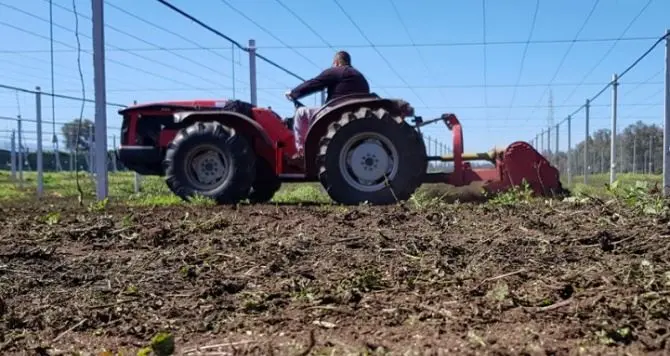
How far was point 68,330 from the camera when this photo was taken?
2.40 m

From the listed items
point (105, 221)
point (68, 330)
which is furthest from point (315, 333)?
point (105, 221)

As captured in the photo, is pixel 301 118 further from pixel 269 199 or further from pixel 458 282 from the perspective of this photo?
pixel 458 282

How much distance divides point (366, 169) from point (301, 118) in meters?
0.94

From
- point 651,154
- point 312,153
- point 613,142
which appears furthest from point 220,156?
point 651,154

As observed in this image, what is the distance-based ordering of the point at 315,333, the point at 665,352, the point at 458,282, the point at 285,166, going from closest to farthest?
the point at 665,352 → the point at 315,333 → the point at 458,282 → the point at 285,166

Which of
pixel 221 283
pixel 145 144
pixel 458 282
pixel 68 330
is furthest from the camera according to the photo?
pixel 145 144

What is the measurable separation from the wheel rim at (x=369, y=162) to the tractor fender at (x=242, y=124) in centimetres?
103

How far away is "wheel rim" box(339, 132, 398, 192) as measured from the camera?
6.70m

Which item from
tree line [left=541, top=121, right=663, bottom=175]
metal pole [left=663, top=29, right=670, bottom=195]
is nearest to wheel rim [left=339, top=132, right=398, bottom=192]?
metal pole [left=663, top=29, right=670, bottom=195]

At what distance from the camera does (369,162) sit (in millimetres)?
6797

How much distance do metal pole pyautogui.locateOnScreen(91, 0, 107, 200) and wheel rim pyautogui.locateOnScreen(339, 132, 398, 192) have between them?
288 cm

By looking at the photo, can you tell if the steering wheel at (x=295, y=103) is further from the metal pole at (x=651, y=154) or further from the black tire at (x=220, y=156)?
the metal pole at (x=651, y=154)

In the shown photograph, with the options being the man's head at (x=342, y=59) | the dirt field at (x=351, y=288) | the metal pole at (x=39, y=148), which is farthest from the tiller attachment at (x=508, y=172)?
the metal pole at (x=39, y=148)

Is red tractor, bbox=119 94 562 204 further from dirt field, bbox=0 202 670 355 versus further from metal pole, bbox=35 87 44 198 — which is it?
metal pole, bbox=35 87 44 198
